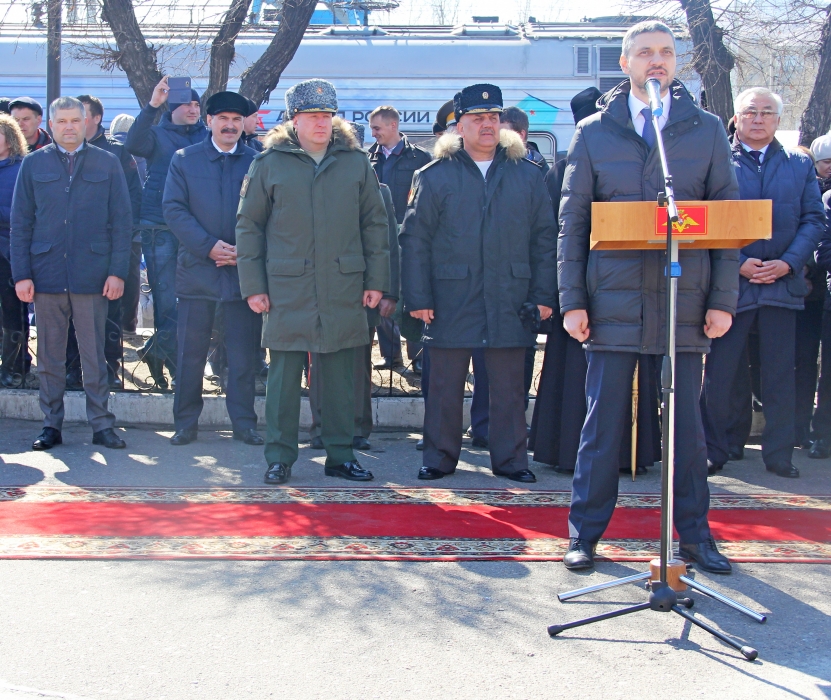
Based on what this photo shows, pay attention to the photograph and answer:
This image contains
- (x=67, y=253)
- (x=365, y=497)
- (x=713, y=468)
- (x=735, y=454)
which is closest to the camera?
(x=365, y=497)

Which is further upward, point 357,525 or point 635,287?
point 635,287

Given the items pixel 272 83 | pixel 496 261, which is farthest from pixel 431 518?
pixel 272 83

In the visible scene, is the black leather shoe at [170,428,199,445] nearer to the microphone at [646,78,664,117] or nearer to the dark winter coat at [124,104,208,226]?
the dark winter coat at [124,104,208,226]

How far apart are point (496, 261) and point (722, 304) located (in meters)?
1.93

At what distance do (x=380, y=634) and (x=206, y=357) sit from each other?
12.1 ft

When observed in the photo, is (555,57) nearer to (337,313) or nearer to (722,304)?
(337,313)

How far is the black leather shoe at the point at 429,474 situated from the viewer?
629 centimetres

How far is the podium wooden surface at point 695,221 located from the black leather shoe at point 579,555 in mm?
1447

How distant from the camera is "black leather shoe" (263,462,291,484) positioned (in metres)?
6.14

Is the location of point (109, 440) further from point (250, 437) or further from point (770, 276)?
point (770, 276)

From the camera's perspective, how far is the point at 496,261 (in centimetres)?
622

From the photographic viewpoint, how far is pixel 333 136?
6.28 meters

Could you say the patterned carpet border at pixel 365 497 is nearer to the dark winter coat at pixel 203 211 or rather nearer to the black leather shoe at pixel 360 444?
the black leather shoe at pixel 360 444

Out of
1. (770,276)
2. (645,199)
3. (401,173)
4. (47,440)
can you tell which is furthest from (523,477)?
(401,173)
